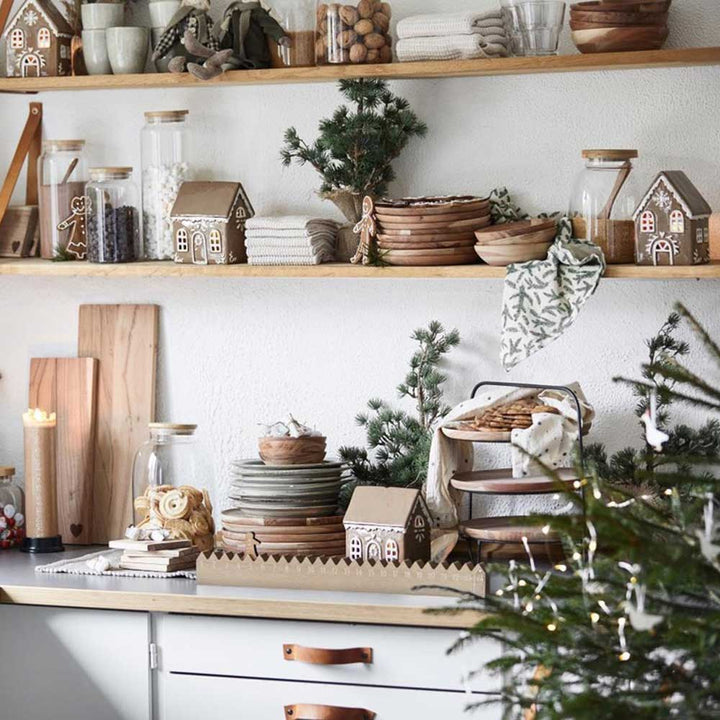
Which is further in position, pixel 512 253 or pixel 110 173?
pixel 110 173

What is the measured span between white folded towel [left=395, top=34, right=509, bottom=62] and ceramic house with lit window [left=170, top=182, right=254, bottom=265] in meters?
0.48

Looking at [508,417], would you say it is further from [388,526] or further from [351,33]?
[351,33]

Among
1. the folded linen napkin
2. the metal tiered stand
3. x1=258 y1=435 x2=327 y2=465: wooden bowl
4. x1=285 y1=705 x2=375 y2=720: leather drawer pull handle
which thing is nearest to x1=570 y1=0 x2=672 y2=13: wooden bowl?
the folded linen napkin

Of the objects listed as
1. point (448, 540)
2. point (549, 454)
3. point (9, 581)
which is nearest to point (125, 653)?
point (9, 581)

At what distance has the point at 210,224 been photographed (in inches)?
121

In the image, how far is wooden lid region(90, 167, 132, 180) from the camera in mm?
3155

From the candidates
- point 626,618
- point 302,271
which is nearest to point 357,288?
point 302,271

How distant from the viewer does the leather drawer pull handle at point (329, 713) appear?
2676mm

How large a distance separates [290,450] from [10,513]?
717 mm

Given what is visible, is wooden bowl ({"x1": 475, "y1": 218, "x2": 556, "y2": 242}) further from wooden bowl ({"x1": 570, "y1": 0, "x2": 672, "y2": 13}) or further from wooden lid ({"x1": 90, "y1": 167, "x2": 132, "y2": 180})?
wooden lid ({"x1": 90, "y1": 167, "x2": 132, "y2": 180})

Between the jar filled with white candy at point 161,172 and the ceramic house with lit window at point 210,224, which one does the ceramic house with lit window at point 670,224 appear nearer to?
the ceramic house with lit window at point 210,224

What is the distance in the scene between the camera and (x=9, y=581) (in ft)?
9.50

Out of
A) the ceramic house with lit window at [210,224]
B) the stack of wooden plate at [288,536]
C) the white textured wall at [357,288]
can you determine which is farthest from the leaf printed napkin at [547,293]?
the ceramic house with lit window at [210,224]

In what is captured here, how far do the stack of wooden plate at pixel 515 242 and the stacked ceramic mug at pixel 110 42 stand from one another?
2.94 ft
